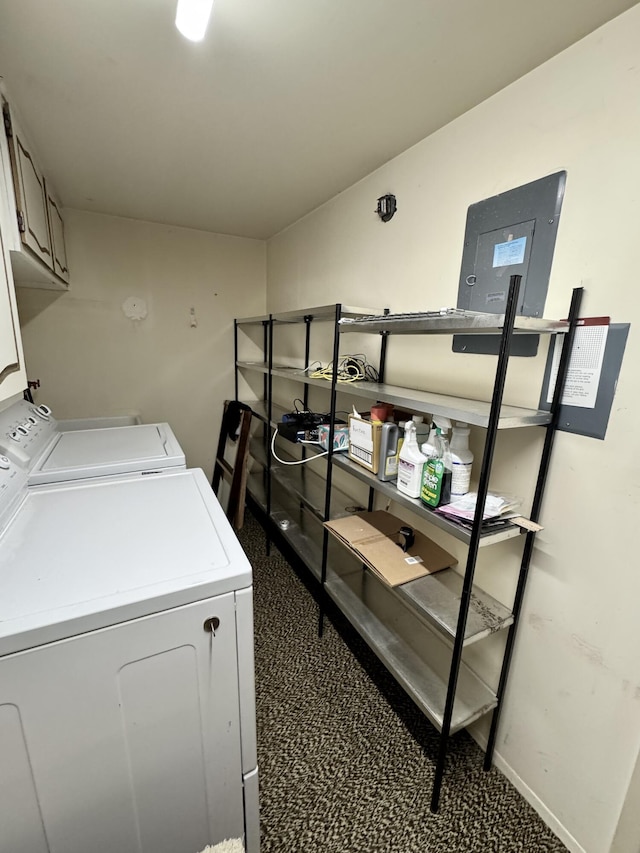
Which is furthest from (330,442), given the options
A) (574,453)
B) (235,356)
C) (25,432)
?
(235,356)

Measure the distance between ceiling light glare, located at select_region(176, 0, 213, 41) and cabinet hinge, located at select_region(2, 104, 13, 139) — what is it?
2.60 ft

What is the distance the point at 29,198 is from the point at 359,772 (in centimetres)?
252

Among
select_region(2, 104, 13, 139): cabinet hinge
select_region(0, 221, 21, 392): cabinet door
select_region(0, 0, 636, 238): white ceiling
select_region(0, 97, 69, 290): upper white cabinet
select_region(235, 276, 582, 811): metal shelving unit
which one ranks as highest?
select_region(0, 0, 636, 238): white ceiling

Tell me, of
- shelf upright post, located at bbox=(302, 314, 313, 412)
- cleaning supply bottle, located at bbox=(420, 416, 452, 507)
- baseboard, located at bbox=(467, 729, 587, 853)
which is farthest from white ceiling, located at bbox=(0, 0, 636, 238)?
baseboard, located at bbox=(467, 729, 587, 853)

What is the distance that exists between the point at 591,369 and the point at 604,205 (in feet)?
1.37

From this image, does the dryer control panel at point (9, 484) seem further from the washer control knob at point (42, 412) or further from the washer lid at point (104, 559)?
the washer control knob at point (42, 412)

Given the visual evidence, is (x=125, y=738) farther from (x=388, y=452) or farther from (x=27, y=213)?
(x=27, y=213)

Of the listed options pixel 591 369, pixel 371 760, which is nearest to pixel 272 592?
pixel 371 760

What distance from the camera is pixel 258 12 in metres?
0.92

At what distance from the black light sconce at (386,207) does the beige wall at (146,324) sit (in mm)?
1649

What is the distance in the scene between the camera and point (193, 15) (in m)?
0.81

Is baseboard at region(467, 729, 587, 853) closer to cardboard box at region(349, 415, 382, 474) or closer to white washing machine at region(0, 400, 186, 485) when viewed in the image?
cardboard box at region(349, 415, 382, 474)

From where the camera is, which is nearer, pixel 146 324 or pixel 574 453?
pixel 574 453

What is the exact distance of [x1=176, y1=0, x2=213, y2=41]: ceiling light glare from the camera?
80 centimetres
